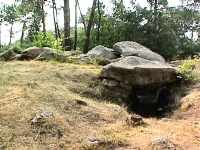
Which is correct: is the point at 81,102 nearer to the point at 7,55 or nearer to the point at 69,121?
the point at 69,121

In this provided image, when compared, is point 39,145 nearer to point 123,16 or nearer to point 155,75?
point 155,75

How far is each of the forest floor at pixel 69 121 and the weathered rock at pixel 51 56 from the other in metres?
2.75

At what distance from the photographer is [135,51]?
1748 cm

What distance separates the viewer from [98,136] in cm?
914

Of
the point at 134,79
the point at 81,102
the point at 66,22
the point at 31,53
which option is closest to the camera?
the point at 81,102

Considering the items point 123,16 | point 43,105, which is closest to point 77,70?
point 43,105

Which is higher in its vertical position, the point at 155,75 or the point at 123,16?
the point at 123,16

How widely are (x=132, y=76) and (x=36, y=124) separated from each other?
527 centimetres

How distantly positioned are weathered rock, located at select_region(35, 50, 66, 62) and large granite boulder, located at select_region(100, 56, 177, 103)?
8.87ft

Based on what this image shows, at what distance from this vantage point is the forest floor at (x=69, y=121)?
884 centimetres

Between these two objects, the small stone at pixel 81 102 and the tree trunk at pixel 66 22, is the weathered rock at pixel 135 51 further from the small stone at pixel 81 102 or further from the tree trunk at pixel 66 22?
the small stone at pixel 81 102

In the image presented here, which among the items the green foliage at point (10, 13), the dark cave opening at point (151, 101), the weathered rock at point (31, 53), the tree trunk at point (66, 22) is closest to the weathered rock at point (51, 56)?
the weathered rock at point (31, 53)

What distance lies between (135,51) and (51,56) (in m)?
3.15

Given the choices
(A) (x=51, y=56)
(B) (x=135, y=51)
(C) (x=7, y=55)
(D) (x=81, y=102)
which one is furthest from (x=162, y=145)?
(C) (x=7, y=55)
